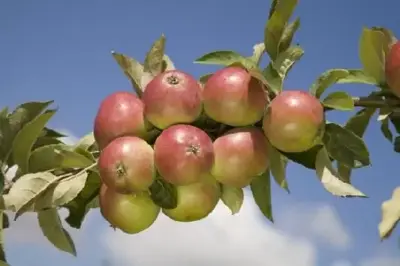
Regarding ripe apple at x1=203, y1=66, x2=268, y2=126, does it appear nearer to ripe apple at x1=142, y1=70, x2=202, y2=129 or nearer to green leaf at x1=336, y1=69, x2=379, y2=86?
ripe apple at x1=142, y1=70, x2=202, y2=129

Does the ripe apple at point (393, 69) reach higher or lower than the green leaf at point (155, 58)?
lower

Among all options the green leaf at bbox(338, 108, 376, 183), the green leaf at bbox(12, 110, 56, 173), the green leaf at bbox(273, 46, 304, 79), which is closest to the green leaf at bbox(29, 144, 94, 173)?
the green leaf at bbox(12, 110, 56, 173)

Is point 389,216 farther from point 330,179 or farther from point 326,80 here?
point 326,80

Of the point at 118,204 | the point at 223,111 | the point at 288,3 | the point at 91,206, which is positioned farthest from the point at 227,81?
the point at 91,206

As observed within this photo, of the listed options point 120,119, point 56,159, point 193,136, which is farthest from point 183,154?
point 56,159

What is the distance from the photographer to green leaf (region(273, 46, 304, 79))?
3.43ft

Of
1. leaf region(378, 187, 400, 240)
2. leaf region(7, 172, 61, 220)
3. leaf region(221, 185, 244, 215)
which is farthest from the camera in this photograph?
leaf region(221, 185, 244, 215)

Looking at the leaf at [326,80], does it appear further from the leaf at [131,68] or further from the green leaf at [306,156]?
the leaf at [131,68]

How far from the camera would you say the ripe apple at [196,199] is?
1073 millimetres

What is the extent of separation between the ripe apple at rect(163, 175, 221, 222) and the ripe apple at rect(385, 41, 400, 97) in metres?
0.31

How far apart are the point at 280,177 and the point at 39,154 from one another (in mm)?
395

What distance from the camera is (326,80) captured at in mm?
1044

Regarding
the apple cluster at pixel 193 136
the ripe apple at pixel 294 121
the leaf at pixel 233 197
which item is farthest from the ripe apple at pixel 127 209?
the ripe apple at pixel 294 121

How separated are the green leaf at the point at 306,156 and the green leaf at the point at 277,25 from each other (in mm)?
156
